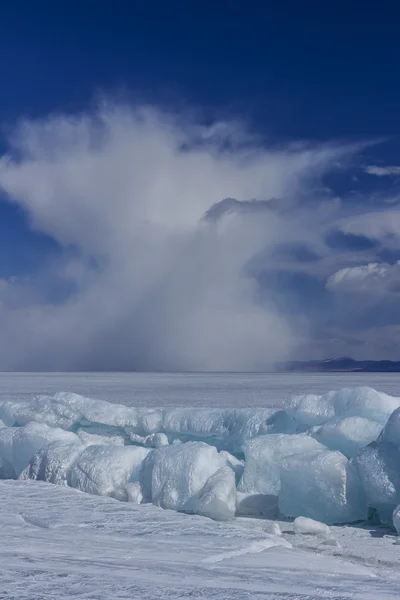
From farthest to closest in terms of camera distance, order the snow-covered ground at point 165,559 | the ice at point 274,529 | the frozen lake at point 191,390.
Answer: the frozen lake at point 191,390 → the ice at point 274,529 → the snow-covered ground at point 165,559

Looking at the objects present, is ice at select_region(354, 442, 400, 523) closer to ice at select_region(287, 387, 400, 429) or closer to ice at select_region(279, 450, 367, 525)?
ice at select_region(279, 450, 367, 525)

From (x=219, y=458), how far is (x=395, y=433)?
53.6 inches

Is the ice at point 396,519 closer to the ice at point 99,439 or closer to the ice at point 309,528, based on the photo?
the ice at point 309,528

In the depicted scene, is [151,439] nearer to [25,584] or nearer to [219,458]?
[219,458]

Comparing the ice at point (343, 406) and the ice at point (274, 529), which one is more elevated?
the ice at point (343, 406)

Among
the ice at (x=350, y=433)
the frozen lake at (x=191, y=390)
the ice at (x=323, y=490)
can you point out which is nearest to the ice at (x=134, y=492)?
the ice at (x=323, y=490)

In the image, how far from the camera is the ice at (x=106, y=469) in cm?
508

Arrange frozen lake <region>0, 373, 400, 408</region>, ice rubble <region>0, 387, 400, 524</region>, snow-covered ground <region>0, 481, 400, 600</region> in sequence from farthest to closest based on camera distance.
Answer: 1. frozen lake <region>0, 373, 400, 408</region>
2. ice rubble <region>0, 387, 400, 524</region>
3. snow-covered ground <region>0, 481, 400, 600</region>

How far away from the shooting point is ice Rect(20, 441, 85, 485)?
539cm

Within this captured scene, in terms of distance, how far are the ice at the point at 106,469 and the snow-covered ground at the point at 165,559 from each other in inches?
19.8

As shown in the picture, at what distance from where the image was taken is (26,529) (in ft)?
12.7

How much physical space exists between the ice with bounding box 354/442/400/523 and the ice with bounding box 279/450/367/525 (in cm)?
8

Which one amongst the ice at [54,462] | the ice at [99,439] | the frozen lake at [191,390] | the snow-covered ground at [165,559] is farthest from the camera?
the frozen lake at [191,390]

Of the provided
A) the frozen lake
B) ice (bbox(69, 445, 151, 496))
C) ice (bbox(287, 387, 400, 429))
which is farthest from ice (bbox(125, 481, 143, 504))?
the frozen lake
